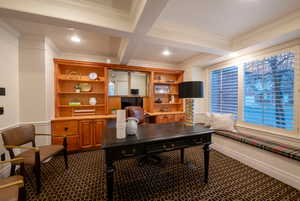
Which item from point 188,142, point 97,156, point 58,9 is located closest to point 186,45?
point 188,142

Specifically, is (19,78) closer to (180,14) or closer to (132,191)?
(132,191)

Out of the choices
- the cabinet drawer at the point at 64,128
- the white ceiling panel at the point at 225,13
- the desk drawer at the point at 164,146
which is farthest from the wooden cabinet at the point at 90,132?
the white ceiling panel at the point at 225,13

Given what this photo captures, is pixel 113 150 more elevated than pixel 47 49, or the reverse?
pixel 47 49

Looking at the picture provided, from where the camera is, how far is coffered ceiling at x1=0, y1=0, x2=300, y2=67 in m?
1.54

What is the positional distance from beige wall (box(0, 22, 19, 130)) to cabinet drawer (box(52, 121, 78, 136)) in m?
0.62

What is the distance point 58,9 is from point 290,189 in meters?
4.08

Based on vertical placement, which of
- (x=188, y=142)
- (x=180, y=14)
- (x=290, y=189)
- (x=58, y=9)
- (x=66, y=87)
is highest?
(x=180, y=14)

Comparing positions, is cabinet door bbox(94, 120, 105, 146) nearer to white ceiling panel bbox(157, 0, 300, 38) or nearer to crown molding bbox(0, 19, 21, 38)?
crown molding bbox(0, 19, 21, 38)

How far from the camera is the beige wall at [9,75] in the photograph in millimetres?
1926

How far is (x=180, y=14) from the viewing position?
1.85 meters

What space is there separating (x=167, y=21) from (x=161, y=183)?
262 cm

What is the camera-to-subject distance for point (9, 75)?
2.07 metres

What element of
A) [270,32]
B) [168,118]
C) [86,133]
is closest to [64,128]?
[86,133]

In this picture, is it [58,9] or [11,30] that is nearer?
[58,9]
